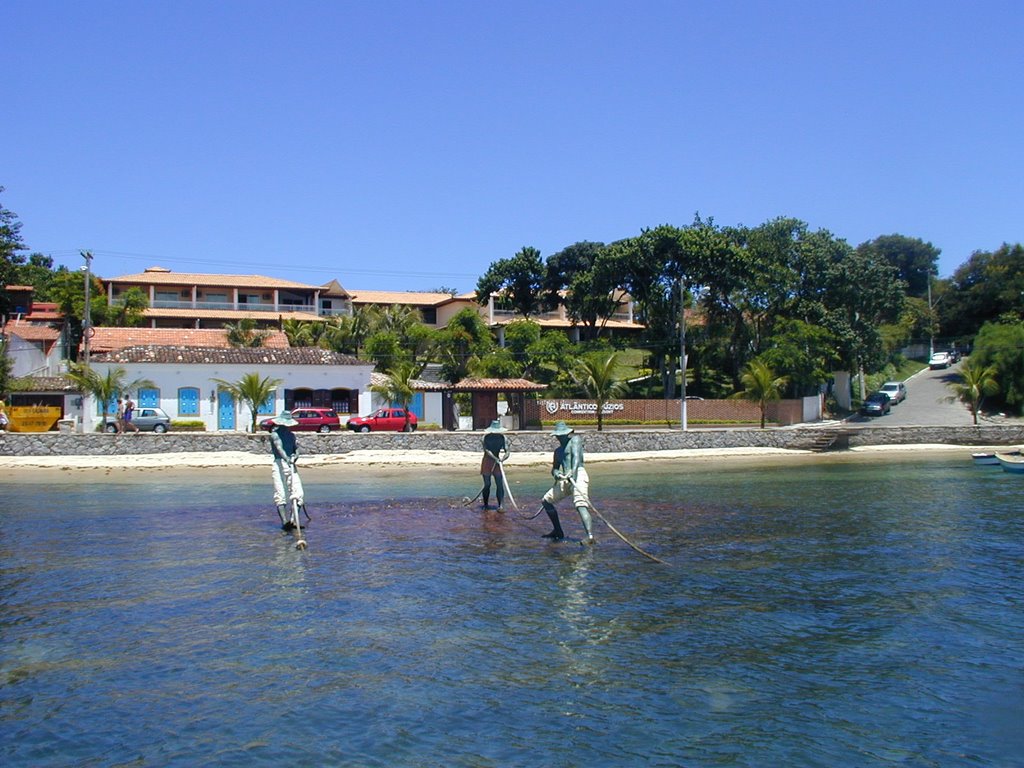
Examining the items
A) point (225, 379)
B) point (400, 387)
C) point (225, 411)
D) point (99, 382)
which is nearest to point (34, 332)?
point (225, 379)

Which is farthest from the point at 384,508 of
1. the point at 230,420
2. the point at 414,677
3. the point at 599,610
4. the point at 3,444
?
the point at 230,420

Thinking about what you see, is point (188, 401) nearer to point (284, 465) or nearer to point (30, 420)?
point (30, 420)

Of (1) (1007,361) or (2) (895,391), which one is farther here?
(2) (895,391)

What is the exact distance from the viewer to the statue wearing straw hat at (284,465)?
57.2ft

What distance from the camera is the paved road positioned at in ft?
179

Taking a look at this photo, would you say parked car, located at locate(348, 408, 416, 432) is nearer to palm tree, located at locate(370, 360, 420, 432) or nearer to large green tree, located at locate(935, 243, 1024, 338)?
palm tree, located at locate(370, 360, 420, 432)

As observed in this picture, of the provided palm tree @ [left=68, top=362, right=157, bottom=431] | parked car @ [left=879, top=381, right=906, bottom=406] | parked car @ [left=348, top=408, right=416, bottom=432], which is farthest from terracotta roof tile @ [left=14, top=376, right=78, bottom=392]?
parked car @ [left=879, top=381, right=906, bottom=406]

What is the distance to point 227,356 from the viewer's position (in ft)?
155

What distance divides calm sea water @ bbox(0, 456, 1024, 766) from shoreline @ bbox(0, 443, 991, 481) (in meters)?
14.1

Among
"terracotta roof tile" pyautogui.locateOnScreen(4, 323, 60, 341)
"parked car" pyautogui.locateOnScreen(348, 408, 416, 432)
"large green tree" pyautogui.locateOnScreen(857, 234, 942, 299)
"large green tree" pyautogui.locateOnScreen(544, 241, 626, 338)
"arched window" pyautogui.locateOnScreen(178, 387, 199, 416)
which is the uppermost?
"large green tree" pyautogui.locateOnScreen(857, 234, 942, 299)

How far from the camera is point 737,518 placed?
21312mm

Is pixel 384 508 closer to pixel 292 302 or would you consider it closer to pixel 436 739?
pixel 436 739

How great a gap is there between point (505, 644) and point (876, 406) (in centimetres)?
5315

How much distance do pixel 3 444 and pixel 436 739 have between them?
33971 mm
